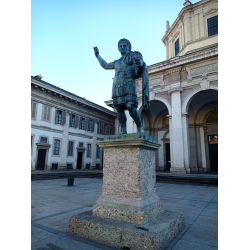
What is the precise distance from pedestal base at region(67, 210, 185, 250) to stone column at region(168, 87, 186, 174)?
12.7 meters

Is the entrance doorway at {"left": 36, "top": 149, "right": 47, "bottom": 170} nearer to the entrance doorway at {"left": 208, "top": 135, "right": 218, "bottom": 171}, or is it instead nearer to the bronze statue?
the entrance doorway at {"left": 208, "top": 135, "right": 218, "bottom": 171}

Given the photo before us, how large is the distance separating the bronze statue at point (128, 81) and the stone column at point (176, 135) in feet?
42.0

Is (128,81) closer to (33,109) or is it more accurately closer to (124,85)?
(124,85)

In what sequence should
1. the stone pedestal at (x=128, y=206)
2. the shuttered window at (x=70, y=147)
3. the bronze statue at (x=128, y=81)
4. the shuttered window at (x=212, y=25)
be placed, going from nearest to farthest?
the stone pedestal at (x=128, y=206)
the bronze statue at (x=128, y=81)
the shuttered window at (x=212, y=25)
the shuttered window at (x=70, y=147)

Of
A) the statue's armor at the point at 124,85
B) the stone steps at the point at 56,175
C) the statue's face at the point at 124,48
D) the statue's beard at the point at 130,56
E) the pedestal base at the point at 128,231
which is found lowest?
the stone steps at the point at 56,175

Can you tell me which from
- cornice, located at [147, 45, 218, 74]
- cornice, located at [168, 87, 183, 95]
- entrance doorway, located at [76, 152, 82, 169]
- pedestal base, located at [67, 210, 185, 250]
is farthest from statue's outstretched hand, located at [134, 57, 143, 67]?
entrance doorway, located at [76, 152, 82, 169]

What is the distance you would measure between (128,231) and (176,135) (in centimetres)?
1431

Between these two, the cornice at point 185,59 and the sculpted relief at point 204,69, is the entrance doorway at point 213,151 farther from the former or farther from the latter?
the cornice at point 185,59

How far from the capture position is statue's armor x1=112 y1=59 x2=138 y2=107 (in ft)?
12.6

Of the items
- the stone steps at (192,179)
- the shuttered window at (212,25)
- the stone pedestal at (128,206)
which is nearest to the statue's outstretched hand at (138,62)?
the stone pedestal at (128,206)

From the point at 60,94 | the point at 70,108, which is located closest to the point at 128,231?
the point at 60,94

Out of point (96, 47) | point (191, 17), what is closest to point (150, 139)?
point (96, 47)

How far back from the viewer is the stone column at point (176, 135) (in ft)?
51.4
